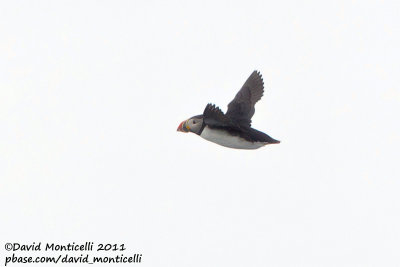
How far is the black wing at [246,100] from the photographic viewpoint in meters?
14.3

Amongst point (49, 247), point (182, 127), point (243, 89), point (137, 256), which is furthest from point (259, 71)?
point (49, 247)

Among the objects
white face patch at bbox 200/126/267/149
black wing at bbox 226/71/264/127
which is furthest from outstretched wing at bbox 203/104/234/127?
black wing at bbox 226/71/264/127

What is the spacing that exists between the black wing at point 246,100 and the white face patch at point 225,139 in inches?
19.4

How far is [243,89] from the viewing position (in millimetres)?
15281

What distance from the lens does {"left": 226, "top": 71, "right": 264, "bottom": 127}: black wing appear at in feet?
46.9

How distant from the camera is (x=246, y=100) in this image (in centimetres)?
1487

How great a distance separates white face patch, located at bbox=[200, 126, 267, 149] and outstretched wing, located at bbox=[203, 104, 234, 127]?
0.19m

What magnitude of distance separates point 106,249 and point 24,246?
5.99 feet

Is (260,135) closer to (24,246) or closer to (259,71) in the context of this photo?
(259,71)

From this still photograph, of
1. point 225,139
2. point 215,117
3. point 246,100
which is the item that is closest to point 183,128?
point 225,139

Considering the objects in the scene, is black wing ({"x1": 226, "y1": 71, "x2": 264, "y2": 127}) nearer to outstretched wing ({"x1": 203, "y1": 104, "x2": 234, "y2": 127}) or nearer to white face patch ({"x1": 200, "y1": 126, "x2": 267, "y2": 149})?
white face patch ({"x1": 200, "y1": 126, "x2": 267, "y2": 149})

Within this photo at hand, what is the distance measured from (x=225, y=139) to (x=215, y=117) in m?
0.88

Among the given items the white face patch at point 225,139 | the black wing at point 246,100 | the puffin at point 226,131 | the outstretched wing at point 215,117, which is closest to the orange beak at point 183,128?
the puffin at point 226,131

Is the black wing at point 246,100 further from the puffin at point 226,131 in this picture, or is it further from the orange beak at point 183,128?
the orange beak at point 183,128
